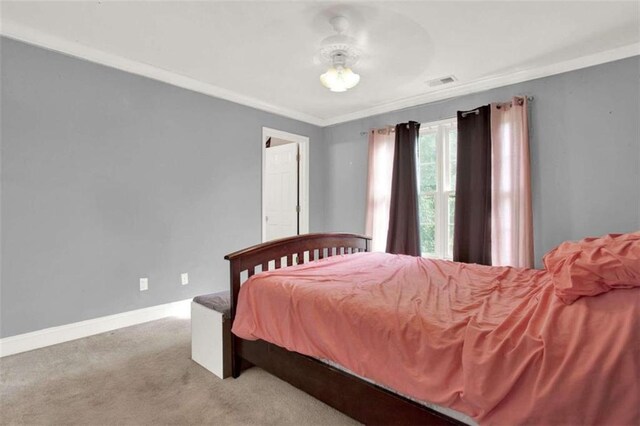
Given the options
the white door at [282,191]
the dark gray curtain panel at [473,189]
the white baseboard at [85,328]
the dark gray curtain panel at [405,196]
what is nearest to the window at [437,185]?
the dark gray curtain panel at [405,196]

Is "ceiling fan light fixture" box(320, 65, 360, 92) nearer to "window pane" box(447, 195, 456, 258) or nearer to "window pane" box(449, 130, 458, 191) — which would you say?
"window pane" box(449, 130, 458, 191)

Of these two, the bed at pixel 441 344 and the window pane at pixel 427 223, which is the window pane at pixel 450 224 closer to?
the window pane at pixel 427 223

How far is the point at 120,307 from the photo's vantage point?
292 centimetres

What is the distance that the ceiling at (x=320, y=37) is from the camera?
2.16m

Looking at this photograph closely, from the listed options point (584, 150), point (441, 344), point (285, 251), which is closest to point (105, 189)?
point (285, 251)

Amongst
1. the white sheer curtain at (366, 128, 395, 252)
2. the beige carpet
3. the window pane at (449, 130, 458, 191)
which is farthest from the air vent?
the beige carpet

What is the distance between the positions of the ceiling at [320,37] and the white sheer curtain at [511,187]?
40cm

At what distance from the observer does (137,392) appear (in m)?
1.89

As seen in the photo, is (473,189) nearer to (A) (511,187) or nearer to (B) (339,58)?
(A) (511,187)

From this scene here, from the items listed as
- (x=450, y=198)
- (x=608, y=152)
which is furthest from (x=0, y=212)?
(x=608, y=152)

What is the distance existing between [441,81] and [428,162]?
93 cm

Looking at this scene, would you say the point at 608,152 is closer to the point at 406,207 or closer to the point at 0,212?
the point at 406,207

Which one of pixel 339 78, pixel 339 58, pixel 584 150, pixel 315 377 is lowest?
pixel 315 377

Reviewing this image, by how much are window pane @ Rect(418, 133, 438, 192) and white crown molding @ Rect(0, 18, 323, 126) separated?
6.44 feet
